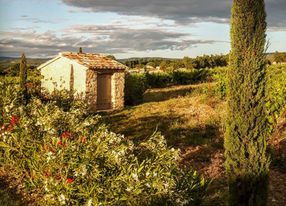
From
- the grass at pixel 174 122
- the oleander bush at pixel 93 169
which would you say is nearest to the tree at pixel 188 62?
the grass at pixel 174 122

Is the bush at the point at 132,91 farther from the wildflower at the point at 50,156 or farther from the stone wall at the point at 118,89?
the wildflower at the point at 50,156

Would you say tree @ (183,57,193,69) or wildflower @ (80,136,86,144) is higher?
tree @ (183,57,193,69)

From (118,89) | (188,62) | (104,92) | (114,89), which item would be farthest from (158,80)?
(188,62)

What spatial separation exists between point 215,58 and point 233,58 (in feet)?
207

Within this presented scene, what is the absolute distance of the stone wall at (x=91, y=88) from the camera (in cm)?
2238

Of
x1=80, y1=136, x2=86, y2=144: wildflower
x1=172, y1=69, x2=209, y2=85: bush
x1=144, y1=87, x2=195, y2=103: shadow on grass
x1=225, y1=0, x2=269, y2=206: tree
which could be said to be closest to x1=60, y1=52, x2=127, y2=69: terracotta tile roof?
x1=144, y1=87, x2=195, y2=103: shadow on grass

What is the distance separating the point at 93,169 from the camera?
19.6 ft

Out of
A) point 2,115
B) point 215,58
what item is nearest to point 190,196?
point 2,115

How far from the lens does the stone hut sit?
73.8 feet

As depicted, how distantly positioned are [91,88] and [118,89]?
232cm

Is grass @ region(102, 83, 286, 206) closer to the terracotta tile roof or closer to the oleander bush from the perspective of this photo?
the oleander bush

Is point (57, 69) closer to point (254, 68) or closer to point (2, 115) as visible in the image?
point (2, 115)

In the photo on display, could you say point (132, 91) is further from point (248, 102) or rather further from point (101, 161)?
point (101, 161)

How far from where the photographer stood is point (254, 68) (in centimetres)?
653
